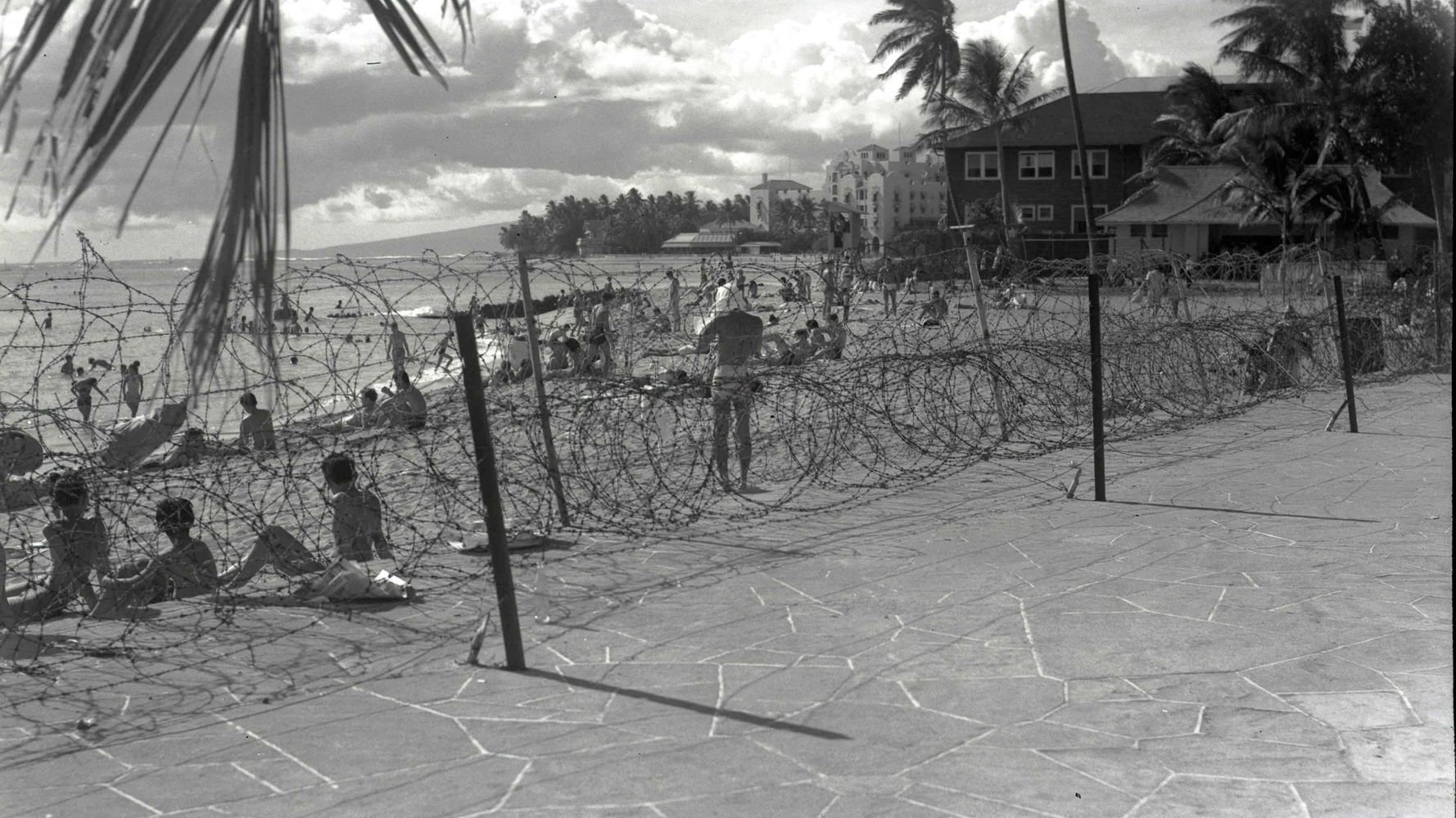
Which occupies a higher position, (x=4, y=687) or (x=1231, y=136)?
(x=1231, y=136)

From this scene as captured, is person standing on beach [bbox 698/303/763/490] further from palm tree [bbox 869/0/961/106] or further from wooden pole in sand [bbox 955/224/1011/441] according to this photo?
palm tree [bbox 869/0/961/106]

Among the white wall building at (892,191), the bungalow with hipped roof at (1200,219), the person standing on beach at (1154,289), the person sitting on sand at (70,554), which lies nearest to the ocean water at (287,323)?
the person sitting on sand at (70,554)

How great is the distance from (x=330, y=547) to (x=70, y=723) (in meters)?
3.16

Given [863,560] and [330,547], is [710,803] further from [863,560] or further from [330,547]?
[330,547]

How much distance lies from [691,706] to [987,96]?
2052 inches

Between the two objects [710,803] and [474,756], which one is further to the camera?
[474,756]

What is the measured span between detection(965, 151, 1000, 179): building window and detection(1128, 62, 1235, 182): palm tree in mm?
6212

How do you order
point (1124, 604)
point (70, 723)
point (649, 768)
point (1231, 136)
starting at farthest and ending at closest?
1. point (1231, 136)
2. point (1124, 604)
3. point (70, 723)
4. point (649, 768)

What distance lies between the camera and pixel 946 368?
10008 millimetres

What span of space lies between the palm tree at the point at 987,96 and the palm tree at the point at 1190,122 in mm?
5113

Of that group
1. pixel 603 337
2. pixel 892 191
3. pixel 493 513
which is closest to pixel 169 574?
pixel 493 513

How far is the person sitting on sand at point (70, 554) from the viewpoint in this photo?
5.90 metres

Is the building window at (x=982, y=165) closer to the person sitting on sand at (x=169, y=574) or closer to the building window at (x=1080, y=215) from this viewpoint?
the building window at (x=1080, y=215)

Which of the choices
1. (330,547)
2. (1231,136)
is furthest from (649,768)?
(1231,136)
